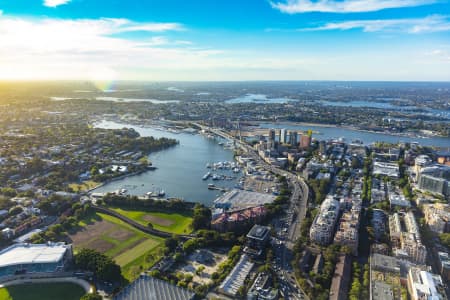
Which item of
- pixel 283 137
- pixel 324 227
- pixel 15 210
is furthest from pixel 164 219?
pixel 283 137

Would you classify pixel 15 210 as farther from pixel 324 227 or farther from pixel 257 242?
pixel 324 227

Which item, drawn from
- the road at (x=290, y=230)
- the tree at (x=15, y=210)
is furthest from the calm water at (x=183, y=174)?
the tree at (x=15, y=210)

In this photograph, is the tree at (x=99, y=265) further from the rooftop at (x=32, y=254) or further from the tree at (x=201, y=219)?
the tree at (x=201, y=219)

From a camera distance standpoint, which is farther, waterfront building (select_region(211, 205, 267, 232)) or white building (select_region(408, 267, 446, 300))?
waterfront building (select_region(211, 205, 267, 232))

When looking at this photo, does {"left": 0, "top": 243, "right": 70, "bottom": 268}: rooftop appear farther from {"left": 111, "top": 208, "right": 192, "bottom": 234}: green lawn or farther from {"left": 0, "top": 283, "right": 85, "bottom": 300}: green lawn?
{"left": 111, "top": 208, "right": 192, "bottom": 234}: green lawn

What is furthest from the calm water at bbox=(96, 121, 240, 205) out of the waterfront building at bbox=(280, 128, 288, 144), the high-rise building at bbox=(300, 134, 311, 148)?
the high-rise building at bbox=(300, 134, 311, 148)

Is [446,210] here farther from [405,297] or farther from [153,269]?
[153,269]
